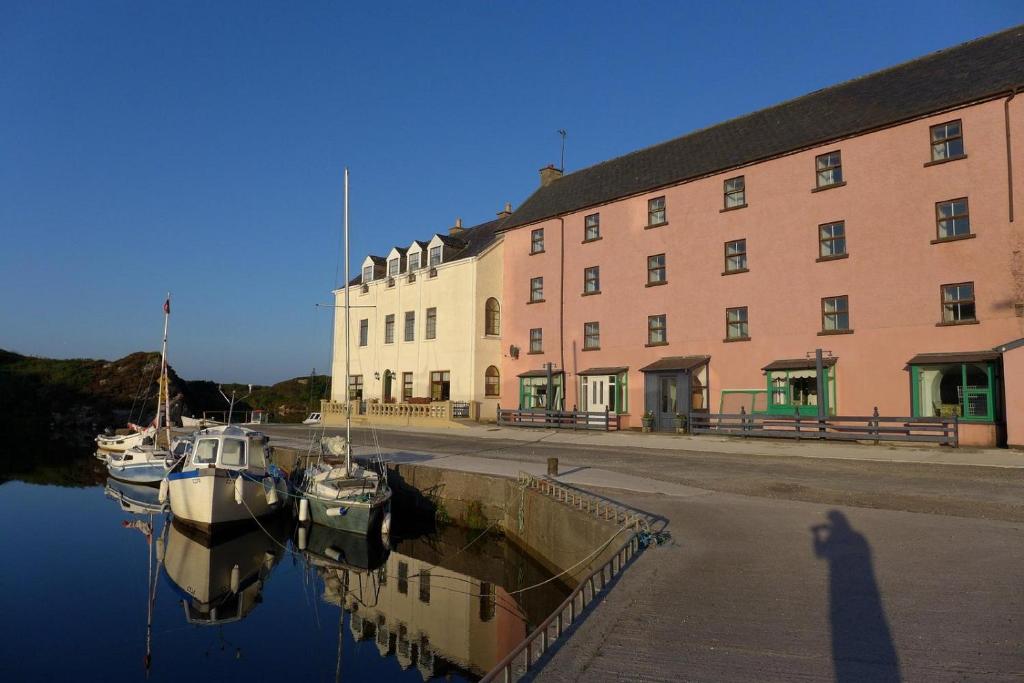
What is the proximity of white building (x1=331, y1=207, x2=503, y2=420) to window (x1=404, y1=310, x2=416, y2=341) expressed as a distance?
0.06 metres

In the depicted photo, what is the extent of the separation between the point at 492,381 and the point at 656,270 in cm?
1248

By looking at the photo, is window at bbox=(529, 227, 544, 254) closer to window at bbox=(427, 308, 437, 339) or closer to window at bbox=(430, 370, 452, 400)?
window at bbox=(427, 308, 437, 339)

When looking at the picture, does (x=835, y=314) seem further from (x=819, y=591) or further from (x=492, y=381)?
(x=819, y=591)

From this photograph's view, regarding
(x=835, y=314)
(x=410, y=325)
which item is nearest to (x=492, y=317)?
(x=410, y=325)

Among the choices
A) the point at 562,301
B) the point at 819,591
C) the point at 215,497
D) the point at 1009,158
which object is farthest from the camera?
the point at 562,301

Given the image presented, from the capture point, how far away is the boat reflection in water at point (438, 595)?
35.3ft

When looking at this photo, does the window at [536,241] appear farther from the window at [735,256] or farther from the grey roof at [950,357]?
the grey roof at [950,357]

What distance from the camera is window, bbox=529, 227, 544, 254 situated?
38062 millimetres

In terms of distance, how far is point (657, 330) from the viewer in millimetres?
31844

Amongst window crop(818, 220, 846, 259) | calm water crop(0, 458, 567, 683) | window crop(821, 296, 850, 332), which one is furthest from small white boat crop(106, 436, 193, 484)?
window crop(818, 220, 846, 259)

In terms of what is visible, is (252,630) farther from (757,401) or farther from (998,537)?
(757,401)

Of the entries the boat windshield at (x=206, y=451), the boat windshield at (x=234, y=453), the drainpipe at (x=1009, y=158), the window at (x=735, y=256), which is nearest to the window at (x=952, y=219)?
the drainpipe at (x=1009, y=158)

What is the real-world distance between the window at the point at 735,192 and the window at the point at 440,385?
19.0m

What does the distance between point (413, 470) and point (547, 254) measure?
66.2 feet
